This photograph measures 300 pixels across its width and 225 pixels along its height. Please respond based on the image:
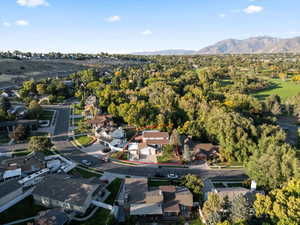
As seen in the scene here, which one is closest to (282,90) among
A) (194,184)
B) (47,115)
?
(194,184)

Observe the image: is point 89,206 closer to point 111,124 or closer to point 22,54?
point 111,124

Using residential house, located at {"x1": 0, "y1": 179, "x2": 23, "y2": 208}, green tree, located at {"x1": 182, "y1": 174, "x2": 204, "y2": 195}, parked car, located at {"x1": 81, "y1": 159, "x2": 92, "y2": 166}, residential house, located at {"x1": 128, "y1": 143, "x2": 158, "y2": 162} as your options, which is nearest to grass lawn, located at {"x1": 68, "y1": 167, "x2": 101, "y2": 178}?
parked car, located at {"x1": 81, "y1": 159, "x2": 92, "y2": 166}

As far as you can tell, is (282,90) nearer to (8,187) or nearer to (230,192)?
(230,192)

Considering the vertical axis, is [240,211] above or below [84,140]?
below

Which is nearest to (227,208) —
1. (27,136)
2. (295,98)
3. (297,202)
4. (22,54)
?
(297,202)

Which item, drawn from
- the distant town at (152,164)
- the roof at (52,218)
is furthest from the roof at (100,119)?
the roof at (52,218)

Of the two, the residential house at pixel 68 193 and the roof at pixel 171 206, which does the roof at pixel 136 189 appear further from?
the residential house at pixel 68 193

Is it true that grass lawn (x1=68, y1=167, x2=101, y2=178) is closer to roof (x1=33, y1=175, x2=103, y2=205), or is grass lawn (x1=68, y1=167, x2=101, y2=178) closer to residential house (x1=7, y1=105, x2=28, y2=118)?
roof (x1=33, y1=175, x2=103, y2=205)

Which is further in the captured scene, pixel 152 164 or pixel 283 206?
pixel 152 164
